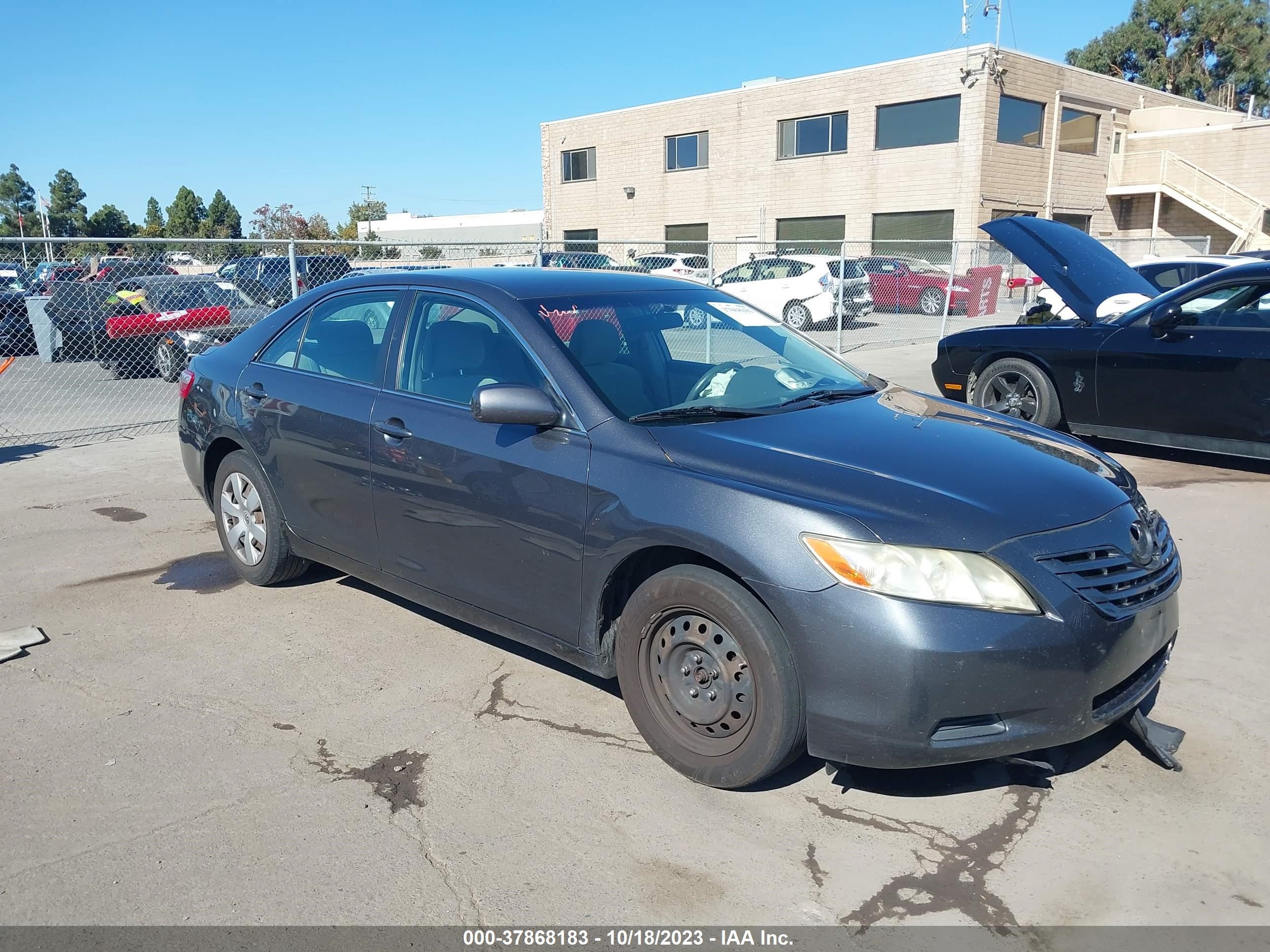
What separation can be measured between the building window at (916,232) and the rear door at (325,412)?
27.5 metres

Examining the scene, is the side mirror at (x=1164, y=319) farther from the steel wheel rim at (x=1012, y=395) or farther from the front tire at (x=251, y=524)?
the front tire at (x=251, y=524)

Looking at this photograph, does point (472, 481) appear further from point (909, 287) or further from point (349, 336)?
point (909, 287)

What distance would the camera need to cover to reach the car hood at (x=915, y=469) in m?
3.07

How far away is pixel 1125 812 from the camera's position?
10.7 feet

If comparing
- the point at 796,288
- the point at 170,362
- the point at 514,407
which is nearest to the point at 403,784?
the point at 514,407

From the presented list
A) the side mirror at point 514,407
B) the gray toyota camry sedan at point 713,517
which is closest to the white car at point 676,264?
the gray toyota camry sedan at point 713,517

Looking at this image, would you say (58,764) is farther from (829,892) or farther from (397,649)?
(829,892)

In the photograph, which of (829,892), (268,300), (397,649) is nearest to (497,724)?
(397,649)

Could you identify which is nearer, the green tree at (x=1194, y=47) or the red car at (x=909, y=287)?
the red car at (x=909, y=287)

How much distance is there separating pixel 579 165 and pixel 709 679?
40479 millimetres

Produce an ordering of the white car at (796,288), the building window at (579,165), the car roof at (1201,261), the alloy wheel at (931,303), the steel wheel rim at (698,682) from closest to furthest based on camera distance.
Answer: the steel wheel rim at (698,682) < the car roof at (1201,261) < the white car at (796,288) < the alloy wheel at (931,303) < the building window at (579,165)

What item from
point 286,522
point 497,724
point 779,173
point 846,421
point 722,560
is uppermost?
point 779,173

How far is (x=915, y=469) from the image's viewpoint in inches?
132

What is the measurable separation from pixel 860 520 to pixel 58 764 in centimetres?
293
